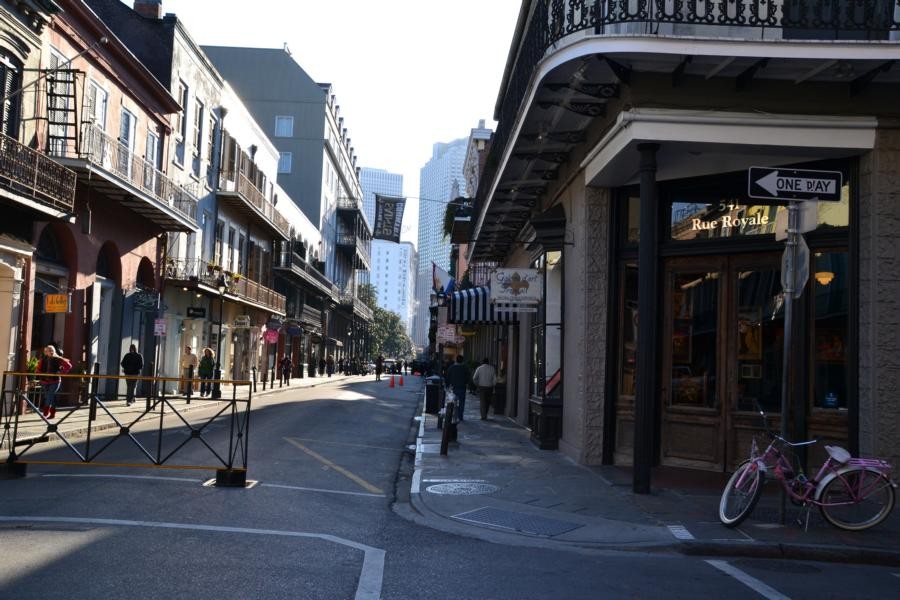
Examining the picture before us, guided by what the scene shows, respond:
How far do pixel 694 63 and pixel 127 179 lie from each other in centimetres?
1716

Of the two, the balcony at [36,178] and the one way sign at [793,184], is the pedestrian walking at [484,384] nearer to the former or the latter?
the balcony at [36,178]

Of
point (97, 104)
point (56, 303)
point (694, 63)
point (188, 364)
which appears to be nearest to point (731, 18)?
point (694, 63)

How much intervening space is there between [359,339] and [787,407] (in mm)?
92734

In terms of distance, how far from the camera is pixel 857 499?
27.1ft

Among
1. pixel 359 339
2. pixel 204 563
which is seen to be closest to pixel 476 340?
pixel 204 563

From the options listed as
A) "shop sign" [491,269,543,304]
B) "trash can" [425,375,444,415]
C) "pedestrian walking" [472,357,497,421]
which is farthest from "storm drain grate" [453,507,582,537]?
"trash can" [425,375,444,415]

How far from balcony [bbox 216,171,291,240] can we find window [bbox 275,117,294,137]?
689 inches

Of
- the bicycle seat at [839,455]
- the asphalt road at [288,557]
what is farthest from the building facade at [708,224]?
the asphalt road at [288,557]

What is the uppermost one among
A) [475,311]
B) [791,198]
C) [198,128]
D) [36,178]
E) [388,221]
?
[198,128]

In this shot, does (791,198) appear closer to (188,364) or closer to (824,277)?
(824,277)

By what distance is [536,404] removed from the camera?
1560 centimetres

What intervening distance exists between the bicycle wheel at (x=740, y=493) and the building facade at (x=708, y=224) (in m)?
0.68

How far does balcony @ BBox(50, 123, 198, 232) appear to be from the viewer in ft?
67.6

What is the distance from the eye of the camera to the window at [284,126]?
6219 centimetres
